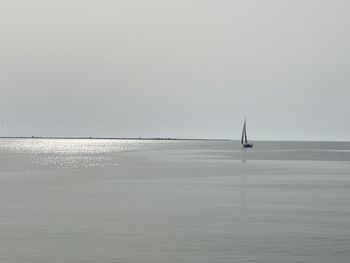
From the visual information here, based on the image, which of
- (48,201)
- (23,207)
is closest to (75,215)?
(23,207)

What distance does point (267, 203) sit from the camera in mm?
57219

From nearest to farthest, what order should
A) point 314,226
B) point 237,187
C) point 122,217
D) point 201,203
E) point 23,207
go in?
point 314,226
point 122,217
point 23,207
point 201,203
point 237,187

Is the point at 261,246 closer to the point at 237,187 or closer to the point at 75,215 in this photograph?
the point at 75,215

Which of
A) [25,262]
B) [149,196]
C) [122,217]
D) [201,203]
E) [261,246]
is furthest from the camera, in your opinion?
[149,196]

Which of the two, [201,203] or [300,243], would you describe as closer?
[300,243]

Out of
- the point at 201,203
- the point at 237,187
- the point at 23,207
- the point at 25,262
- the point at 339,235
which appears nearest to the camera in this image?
the point at 25,262

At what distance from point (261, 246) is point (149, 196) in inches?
1152

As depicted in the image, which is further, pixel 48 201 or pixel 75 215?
pixel 48 201

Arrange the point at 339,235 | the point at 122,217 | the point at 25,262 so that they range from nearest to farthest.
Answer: the point at 25,262 < the point at 339,235 < the point at 122,217

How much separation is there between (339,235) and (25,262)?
18.5m

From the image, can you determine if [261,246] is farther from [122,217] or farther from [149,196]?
[149,196]

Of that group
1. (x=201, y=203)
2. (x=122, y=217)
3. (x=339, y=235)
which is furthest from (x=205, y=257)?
(x=201, y=203)

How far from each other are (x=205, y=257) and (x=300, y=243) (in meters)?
6.69

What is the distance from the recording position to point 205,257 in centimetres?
3275
